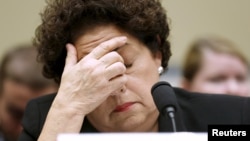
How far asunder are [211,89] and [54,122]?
1.14 m

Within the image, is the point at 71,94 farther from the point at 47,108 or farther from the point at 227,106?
the point at 227,106

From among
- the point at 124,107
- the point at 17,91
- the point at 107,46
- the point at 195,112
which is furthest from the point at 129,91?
the point at 17,91

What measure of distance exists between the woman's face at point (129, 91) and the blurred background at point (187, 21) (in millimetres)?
1907

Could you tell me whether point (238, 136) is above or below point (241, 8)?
above

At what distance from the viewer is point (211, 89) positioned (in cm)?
262

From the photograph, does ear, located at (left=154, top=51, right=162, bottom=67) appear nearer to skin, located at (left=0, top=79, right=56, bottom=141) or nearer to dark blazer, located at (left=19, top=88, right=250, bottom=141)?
dark blazer, located at (left=19, top=88, right=250, bottom=141)

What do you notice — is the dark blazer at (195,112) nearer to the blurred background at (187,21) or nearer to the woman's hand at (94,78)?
the woman's hand at (94,78)

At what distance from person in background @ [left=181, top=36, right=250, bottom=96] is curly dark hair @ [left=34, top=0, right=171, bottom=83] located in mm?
741

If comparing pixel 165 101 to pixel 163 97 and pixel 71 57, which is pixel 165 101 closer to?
pixel 163 97

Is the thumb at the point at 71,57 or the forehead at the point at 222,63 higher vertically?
the thumb at the point at 71,57

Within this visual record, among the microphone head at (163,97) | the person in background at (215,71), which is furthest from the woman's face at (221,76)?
the microphone head at (163,97)

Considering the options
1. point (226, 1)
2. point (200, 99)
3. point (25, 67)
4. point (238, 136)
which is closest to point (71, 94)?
point (200, 99)

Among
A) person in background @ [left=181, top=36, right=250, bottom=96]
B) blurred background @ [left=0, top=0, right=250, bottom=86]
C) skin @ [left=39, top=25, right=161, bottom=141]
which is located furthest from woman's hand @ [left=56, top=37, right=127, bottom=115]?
blurred background @ [left=0, top=0, right=250, bottom=86]

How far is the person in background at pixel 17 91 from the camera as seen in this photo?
2.59 metres
